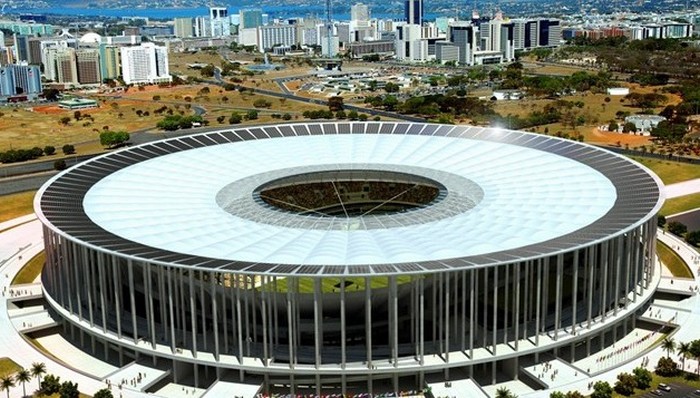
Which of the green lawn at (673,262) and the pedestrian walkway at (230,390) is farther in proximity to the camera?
the green lawn at (673,262)

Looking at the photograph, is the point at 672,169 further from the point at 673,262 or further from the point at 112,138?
the point at 112,138

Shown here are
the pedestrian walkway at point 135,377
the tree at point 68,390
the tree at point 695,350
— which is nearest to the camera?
the tree at point 68,390

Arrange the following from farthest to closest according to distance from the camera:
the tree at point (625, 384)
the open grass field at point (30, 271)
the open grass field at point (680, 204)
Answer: the open grass field at point (680, 204) → the open grass field at point (30, 271) → the tree at point (625, 384)

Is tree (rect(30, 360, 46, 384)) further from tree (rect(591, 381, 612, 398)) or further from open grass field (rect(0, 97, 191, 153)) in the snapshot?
open grass field (rect(0, 97, 191, 153))

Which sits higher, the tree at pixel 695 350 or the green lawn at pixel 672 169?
the green lawn at pixel 672 169

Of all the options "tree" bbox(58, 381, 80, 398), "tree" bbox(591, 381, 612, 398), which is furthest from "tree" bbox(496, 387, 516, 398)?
"tree" bbox(58, 381, 80, 398)

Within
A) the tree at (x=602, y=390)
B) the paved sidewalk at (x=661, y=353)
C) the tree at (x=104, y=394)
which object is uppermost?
the tree at (x=104, y=394)

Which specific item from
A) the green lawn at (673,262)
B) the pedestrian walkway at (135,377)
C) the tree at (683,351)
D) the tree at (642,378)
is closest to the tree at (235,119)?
the green lawn at (673,262)

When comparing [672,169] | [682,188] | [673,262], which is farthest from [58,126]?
[673,262]

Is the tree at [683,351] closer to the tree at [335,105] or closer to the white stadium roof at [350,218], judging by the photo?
the white stadium roof at [350,218]
